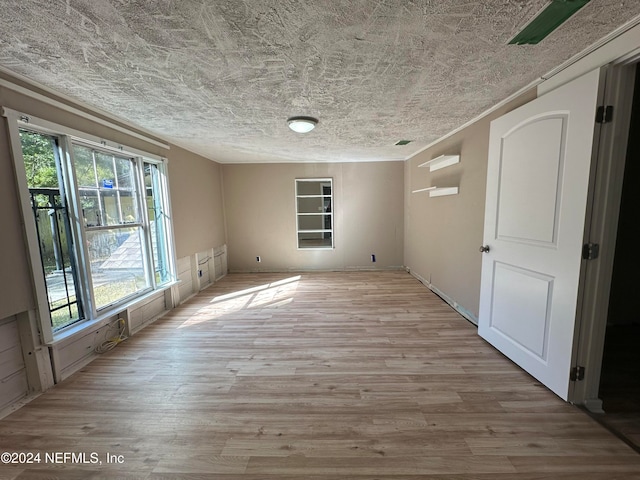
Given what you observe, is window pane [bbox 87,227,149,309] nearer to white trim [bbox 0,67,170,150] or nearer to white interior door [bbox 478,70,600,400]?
white trim [bbox 0,67,170,150]

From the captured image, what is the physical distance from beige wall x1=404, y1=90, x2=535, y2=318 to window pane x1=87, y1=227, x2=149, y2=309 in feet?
13.1

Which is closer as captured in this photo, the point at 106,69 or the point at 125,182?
the point at 106,69

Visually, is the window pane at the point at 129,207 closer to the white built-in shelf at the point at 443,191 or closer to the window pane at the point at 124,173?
the window pane at the point at 124,173

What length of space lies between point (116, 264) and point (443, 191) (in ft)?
13.7

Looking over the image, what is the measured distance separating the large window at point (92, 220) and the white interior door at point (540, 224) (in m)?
3.78

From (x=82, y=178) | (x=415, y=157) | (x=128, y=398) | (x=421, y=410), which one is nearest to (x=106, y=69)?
(x=82, y=178)

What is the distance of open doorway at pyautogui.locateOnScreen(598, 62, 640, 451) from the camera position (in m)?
1.65

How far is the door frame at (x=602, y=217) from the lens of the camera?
1459mm

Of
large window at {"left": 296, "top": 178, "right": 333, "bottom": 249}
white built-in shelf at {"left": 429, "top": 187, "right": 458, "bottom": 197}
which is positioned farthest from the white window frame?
white built-in shelf at {"left": 429, "top": 187, "right": 458, "bottom": 197}

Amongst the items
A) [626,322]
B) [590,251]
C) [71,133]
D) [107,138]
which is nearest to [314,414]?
[590,251]

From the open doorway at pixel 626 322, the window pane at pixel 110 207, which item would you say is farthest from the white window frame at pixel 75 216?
the open doorway at pixel 626 322

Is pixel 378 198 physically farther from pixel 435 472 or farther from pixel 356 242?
pixel 435 472

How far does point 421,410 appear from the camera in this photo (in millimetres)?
1680

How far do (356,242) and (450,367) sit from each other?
139 inches
